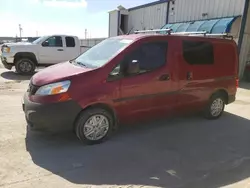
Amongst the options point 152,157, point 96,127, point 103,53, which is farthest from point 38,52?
point 152,157

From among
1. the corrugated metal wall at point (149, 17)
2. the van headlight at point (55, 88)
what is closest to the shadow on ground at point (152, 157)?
the van headlight at point (55, 88)

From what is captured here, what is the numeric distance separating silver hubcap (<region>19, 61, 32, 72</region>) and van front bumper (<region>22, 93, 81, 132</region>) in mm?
8294

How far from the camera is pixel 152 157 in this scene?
410 cm

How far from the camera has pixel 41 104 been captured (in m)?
3.98

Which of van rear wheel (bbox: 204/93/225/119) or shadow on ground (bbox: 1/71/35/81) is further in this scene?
shadow on ground (bbox: 1/71/35/81)

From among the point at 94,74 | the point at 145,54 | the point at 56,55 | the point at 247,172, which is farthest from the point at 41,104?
the point at 56,55

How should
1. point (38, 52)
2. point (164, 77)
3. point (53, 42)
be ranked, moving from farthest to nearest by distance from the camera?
point (53, 42) → point (38, 52) → point (164, 77)

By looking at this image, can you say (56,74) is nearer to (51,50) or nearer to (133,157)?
(133,157)

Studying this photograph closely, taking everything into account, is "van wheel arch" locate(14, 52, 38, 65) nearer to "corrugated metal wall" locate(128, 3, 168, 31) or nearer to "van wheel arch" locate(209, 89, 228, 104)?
"van wheel arch" locate(209, 89, 228, 104)

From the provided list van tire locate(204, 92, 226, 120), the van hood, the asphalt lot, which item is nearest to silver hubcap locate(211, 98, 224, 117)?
van tire locate(204, 92, 226, 120)

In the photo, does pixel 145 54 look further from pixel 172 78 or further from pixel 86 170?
pixel 86 170

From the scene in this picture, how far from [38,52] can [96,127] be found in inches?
347

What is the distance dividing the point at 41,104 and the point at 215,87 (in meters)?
3.86

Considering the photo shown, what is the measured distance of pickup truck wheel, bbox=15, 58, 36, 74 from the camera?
1164cm
